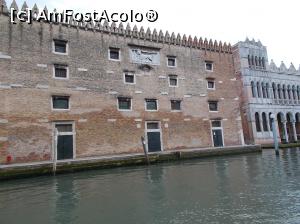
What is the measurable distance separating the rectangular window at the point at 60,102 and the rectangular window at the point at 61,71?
1.49m

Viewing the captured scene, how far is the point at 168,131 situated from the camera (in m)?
22.0

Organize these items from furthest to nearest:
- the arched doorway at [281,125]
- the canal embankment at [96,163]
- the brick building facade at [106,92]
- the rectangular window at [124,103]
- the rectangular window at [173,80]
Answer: the arched doorway at [281,125], the rectangular window at [173,80], the rectangular window at [124,103], the brick building facade at [106,92], the canal embankment at [96,163]

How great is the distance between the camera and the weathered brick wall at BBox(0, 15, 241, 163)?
1658 centimetres

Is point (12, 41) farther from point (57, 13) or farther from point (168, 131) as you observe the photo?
point (168, 131)

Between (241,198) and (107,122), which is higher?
(107,122)

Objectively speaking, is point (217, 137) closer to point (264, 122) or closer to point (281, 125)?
point (264, 122)

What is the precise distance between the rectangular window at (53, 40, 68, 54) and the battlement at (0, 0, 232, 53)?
138cm

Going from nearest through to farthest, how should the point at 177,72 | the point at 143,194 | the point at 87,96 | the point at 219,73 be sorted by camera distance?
the point at 143,194
the point at 87,96
the point at 177,72
the point at 219,73

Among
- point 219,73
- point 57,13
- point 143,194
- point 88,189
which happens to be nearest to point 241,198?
point 143,194

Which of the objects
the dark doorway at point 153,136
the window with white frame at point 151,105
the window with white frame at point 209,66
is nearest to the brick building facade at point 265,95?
the window with white frame at point 209,66

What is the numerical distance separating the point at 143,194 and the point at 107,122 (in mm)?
12351

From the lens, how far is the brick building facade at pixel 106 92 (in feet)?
55.0

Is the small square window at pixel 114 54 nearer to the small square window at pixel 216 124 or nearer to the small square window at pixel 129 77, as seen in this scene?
the small square window at pixel 129 77

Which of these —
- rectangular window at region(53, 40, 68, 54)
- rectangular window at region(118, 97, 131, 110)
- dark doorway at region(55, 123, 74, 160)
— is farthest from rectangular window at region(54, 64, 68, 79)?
rectangular window at region(118, 97, 131, 110)
